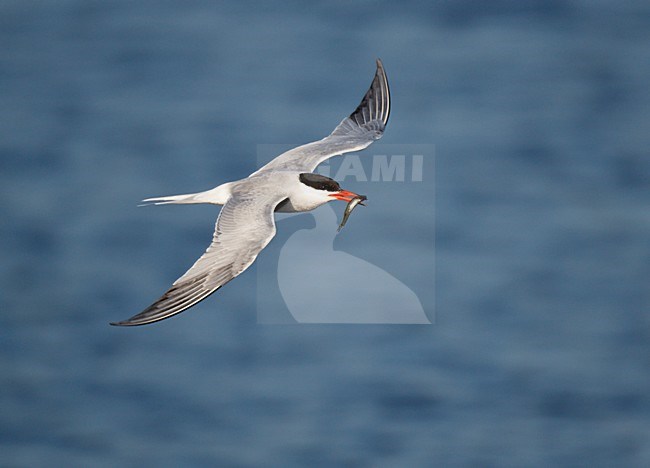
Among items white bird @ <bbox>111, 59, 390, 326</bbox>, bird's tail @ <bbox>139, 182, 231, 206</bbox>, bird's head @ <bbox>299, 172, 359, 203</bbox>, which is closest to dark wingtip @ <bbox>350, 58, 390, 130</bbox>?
white bird @ <bbox>111, 59, 390, 326</bbox>

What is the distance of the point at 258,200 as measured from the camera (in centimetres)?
1129

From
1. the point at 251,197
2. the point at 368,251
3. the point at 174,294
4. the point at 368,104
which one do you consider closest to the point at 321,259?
the point at 368,251

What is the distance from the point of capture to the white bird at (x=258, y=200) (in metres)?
10.3

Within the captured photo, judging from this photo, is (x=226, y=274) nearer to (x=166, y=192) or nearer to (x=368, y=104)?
(x=368, y=104)

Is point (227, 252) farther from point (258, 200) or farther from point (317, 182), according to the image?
point (317, 182)

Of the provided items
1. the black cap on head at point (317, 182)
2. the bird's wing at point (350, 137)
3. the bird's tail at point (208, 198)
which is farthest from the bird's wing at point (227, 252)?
the bird's wing at point (350, 137)

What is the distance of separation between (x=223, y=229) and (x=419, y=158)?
8.90 m

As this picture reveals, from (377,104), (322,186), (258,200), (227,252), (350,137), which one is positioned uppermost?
(377,104)

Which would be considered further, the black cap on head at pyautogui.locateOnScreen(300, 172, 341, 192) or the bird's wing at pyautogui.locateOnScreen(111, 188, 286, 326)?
the black cap on head at pyautogui.locateOnScreen(300, 172, 341, 192)

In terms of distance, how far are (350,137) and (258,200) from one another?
2.27m

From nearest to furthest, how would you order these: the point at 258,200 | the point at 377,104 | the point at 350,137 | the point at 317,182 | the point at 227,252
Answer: the point at 227,252
the point at 258,200
the point at 317,182
the point at 350,137
the point at 377,104

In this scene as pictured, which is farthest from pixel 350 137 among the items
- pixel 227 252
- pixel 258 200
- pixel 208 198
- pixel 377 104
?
pixel 227 252

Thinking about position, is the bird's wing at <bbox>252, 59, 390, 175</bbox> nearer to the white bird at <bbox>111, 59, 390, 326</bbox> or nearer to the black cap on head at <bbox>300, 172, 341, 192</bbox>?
the white bird at <bbox>111, 59, 390, 326</bbox>

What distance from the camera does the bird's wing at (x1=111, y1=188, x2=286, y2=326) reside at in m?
10.1
